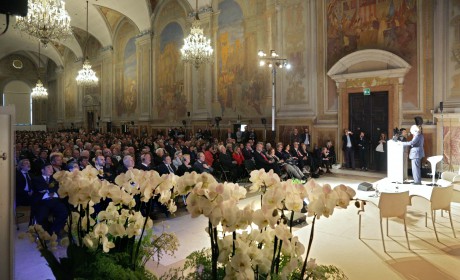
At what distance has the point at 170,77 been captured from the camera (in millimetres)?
19328

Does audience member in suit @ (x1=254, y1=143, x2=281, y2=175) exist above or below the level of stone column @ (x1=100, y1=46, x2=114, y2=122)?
below

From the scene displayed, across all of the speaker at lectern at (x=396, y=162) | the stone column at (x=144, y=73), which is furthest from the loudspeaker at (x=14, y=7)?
the stone column at (x=144, y=73)

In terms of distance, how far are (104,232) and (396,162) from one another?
845 cm

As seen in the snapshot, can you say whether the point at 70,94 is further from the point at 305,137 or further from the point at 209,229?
the point at 209,229

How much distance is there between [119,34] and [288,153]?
17384mm

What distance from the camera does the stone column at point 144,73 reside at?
20500 millimetres

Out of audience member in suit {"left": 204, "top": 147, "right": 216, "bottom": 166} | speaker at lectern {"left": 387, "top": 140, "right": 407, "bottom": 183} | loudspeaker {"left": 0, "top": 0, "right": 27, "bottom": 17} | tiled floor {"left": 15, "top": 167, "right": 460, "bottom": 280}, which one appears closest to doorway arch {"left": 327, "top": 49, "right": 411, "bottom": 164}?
speaker at lectern {"left": 387, "top": 140, "right": 407, "bottom": 183}

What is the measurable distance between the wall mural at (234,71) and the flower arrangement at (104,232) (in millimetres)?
13485

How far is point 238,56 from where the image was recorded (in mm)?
15672

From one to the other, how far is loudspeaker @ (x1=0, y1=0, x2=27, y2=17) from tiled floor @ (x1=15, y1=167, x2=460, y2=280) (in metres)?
2.21

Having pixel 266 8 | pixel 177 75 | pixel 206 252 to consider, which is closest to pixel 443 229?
pixel 206 252

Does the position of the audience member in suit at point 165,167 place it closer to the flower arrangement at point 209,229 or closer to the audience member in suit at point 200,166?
the audience member in suit at point 200,166

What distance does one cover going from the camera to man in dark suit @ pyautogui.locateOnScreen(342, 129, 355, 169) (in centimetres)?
1191

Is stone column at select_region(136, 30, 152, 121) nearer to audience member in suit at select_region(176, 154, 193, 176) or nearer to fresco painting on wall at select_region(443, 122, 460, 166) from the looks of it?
audience member in suit at select_region(176, 154, 193, 176)
